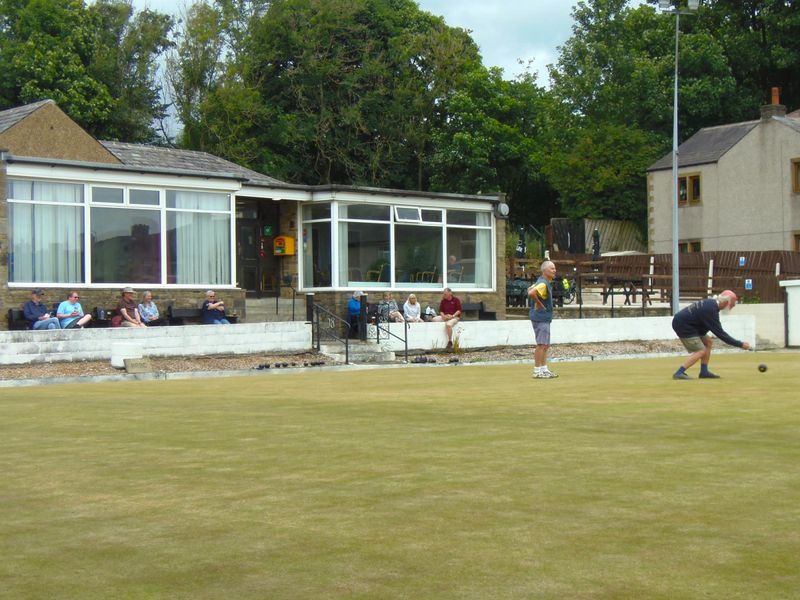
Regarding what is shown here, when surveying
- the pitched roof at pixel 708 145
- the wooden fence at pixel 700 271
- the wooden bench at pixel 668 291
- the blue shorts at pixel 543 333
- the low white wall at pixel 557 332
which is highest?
the pitched roof at pixel 708 145

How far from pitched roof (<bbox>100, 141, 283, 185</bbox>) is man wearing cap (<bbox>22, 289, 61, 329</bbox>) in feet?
24.1

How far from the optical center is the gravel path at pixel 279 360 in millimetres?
21422

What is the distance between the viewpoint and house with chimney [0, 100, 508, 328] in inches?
1027

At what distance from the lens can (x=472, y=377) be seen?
64.8ft

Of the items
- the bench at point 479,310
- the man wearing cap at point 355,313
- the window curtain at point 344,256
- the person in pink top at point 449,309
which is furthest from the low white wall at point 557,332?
the bench at point 479,310

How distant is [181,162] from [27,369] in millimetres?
11981

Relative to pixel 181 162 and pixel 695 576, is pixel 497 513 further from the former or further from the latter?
pixel 181 162

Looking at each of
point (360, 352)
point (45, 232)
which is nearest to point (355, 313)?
point (360, 352)

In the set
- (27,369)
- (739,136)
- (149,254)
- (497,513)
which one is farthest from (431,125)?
(497,513)

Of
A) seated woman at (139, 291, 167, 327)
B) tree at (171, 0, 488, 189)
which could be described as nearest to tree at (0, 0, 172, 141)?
tree at (171, 0, 488, 189)

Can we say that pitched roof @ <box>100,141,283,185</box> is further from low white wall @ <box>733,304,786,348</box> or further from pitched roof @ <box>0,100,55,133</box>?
low white wall @ <box>733,304,786,348</box>

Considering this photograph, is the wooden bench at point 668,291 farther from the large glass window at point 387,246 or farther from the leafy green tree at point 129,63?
the leafy green tree at point 129,63

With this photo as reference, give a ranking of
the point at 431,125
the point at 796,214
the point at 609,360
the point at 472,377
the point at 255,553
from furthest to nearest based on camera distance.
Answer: the point at 431,125
the point at 796,214
the point at 609,360
the point at 472,377
the point at 255,553

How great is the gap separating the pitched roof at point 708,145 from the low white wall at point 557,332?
62.8 ft
